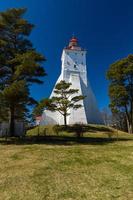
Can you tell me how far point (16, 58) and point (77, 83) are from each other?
85.2 ft

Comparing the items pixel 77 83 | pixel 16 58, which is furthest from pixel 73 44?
pixel 16 58

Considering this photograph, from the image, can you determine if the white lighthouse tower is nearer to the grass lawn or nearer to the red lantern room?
the red lantern room

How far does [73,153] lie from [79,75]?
34.3 metres

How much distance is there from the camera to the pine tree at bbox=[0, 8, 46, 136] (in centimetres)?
1719

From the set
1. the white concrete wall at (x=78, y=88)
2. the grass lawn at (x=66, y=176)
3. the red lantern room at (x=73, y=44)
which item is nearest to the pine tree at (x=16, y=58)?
the grass lawn at (x=66, y=176)

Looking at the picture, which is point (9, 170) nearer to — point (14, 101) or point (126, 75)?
point (14, 101)

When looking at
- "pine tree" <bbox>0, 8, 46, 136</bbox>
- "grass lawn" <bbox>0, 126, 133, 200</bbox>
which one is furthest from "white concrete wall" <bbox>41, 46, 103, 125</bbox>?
"grass lawn" <bbox>0, 126, 133, 200</bbox>

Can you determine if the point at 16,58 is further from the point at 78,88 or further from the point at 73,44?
the point at 73,44

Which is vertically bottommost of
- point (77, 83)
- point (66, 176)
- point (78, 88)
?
point (66, 176)

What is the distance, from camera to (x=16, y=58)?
710 inches

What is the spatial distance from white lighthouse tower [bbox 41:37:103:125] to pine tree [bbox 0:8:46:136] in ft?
61.7

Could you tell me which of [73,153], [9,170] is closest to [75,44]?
[73,153]

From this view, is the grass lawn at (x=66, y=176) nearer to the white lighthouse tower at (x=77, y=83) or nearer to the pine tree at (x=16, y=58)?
the pine tree at (x=16, y=58)

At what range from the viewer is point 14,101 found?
16.9 metres
